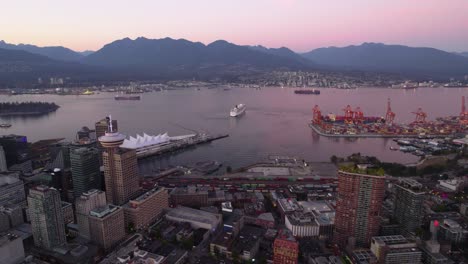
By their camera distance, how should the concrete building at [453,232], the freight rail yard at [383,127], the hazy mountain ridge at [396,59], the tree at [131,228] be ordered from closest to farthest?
the concrete building at [453,232], the tree at [131,228], the freight rail yard at [383,127], the hazy mountain ridge at [396,59]

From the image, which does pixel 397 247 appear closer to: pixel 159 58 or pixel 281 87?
pixel 281 87

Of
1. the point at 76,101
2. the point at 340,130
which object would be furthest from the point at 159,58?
the point at 340,130

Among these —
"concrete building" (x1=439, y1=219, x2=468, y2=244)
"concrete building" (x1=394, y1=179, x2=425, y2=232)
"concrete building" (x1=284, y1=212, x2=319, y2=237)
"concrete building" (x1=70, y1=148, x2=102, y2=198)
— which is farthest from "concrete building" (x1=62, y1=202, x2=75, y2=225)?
"concrete building" (x1=439, y1=219, x2=468, y2=244)

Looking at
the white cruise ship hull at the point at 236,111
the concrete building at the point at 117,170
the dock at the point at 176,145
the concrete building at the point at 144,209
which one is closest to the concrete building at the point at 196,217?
the concrete building at the point at 144,209

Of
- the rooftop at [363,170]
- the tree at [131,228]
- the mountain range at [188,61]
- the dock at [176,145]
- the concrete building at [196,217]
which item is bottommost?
the tree at [131,228]

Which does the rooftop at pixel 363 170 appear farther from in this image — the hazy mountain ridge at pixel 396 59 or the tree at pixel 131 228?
the hazy mountain ridge at pixel 396 59

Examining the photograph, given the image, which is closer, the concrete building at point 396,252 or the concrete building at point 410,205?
the concrete building at point 396,252

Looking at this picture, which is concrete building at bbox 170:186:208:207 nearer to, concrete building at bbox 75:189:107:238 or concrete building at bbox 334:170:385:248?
concrete building at bbox 75:189:107:238
